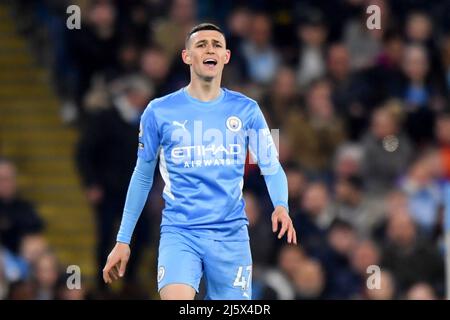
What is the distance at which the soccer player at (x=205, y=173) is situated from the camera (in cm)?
814

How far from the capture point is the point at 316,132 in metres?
13.3

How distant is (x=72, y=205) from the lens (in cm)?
1434

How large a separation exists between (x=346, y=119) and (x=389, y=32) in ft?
4.24

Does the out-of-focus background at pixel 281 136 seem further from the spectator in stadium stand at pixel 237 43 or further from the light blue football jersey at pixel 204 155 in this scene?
the light blue football jersey at pixel 204 155

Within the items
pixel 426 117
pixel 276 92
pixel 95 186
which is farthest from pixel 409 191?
pixel 95 186

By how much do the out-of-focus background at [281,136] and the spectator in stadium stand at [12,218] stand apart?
0.01 meters

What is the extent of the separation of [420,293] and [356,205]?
152 cm

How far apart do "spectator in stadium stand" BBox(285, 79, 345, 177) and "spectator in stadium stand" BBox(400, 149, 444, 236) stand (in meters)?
0.79

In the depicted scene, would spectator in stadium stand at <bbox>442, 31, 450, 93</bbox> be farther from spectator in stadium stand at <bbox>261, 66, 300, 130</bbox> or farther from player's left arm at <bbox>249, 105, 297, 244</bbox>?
player's left arm at <bbox>249, 105, 297, 244</bbox>

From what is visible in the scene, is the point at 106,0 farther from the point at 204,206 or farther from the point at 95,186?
the point at 204,206

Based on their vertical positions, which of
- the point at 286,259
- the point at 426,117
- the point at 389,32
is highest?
the point at 389,32

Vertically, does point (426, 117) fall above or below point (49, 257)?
above

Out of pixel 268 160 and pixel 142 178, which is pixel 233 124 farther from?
pixel 142 178

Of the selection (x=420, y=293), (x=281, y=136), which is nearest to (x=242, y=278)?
(x=420, y=293)
